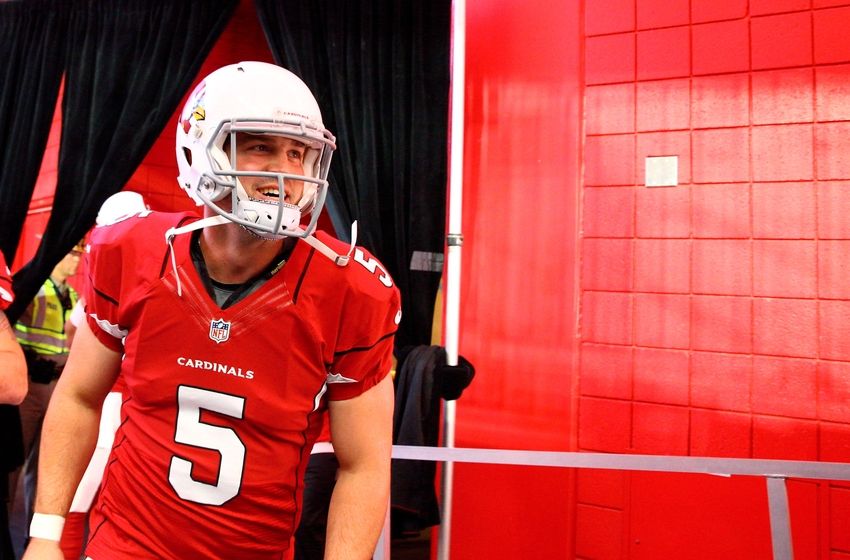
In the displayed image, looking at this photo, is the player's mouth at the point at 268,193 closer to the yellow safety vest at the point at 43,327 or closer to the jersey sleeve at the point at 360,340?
the jersey sleeve at the point at 360,340

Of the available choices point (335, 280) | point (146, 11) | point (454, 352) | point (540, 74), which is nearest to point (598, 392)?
point (454, 352)

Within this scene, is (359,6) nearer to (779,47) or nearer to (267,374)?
(779,47)

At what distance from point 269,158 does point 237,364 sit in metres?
0.39

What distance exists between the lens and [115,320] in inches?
49.8

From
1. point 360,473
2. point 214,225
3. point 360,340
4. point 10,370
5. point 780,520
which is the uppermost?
point 214,225

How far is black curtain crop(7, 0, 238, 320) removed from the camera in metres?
3.00

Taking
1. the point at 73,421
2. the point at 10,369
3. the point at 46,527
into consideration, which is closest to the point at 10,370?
the point at 10,369

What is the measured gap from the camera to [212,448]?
46.2 inches

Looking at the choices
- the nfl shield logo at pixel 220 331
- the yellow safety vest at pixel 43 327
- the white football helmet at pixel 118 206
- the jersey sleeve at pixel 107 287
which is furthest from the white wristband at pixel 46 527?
the yellow safety vest at pixel 43 327

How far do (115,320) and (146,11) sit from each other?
2360 mm

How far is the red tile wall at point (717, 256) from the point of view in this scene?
217 cm

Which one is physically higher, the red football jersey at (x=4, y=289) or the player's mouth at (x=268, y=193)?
the player's mouth at (x=268, y=193)

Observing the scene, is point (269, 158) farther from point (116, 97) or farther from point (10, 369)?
point (116, 97)

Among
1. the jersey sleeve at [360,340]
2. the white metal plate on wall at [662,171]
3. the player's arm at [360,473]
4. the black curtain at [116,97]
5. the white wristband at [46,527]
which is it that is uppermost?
the black curtain at [116,97]
